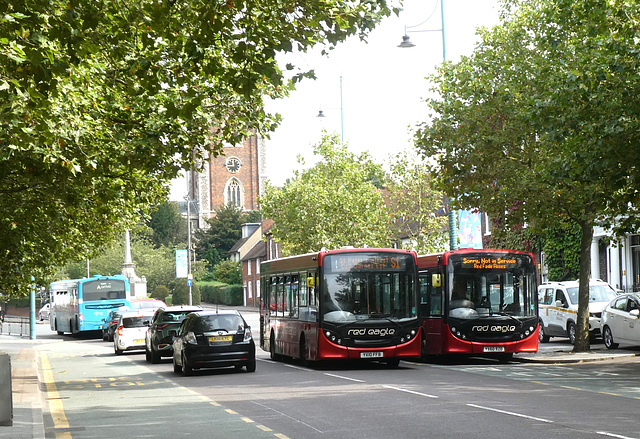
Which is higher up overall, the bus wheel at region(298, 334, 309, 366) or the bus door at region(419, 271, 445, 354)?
the bus door at region(419, 271, 445, 354)

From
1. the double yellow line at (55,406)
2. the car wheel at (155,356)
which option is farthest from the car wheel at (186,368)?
the car wheel at (155,356)

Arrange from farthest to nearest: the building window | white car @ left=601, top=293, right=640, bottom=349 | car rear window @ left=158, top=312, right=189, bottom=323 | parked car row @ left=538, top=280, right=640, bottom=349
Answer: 1. the building window
2. car rear window @ left=158, top=312, right=189, bottom=323
3. parked car row @ left=538, top=280, right=640, bottom=349
4. white car @ left=601, top=293, right=640, bottom=349

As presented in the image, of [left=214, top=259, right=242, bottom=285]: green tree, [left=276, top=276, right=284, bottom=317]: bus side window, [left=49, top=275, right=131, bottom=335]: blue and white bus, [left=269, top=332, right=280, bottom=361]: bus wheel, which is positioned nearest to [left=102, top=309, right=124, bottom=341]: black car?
[left=49, top=275, right=131, bottom=335]: blue and white bus

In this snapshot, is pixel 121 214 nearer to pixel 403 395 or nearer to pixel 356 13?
pixel 403 395

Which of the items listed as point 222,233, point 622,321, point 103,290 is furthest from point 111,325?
point 222,233

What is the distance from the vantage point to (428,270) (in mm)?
24812

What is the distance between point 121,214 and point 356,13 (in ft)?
59.7

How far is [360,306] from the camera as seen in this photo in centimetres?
2234

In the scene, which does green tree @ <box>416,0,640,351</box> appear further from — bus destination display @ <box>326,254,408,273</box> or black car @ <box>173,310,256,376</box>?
black car @ <box>173,310,256,376</box>

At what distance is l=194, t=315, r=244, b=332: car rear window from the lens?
22.3 meters

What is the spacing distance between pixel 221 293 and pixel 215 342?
82.7 metres

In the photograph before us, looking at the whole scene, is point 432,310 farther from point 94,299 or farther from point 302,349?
point 94,299

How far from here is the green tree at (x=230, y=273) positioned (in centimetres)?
10950

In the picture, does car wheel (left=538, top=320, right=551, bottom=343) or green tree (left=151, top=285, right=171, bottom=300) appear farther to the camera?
green tree (left=151, top=285, right=171, bottom=300)
